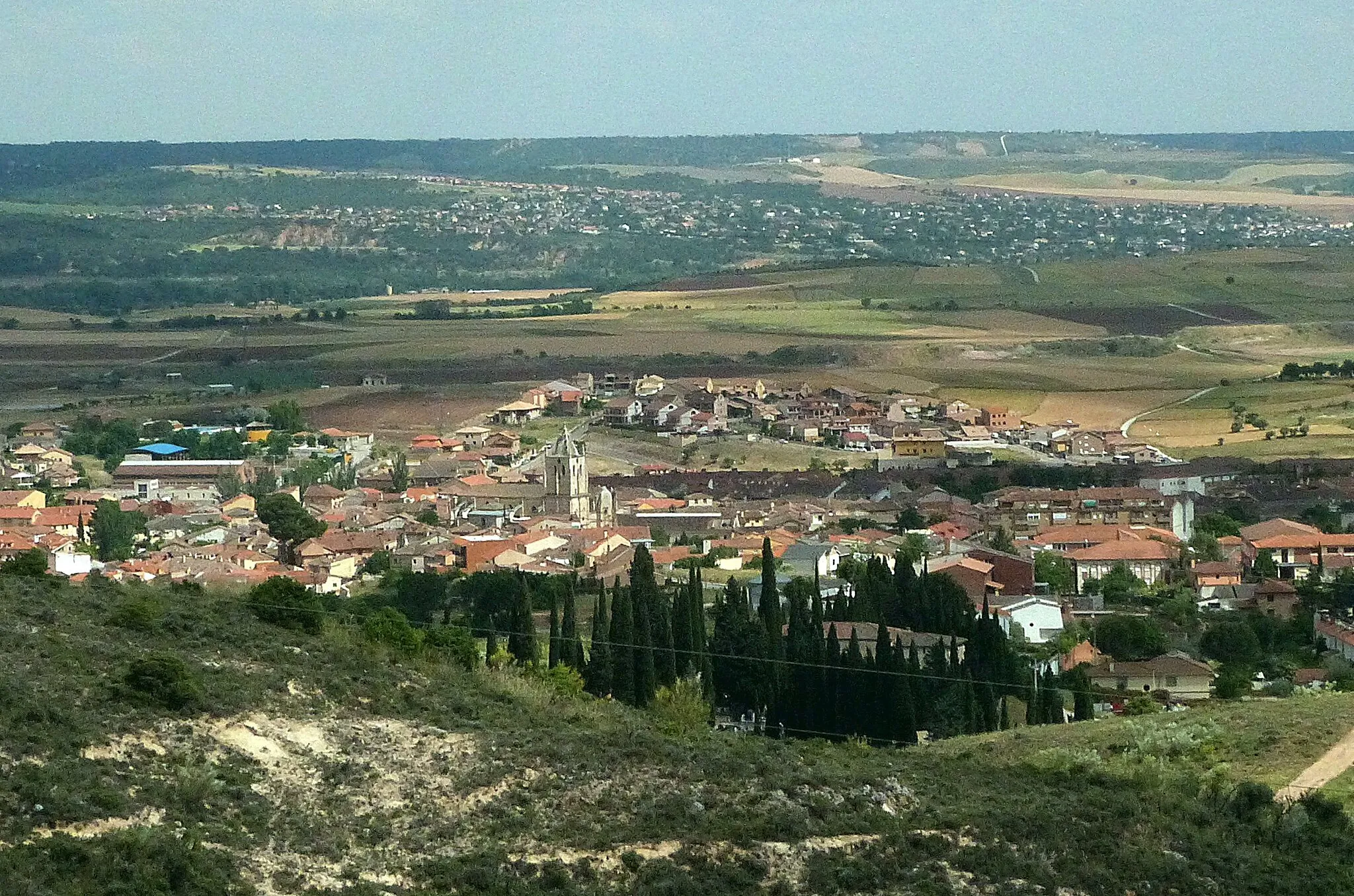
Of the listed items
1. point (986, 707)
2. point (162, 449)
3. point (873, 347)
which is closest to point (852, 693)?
point (986, 707)

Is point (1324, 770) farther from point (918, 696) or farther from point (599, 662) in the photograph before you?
point (599, 662)

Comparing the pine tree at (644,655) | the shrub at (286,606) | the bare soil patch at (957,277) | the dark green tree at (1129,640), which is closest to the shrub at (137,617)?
the shrub at (286,606)

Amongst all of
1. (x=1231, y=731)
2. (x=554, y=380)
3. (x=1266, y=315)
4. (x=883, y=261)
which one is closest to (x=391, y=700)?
(x=1231, y=731)

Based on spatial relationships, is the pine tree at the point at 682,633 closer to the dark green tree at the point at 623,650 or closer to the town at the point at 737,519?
the dark green tree at the point at 623,650

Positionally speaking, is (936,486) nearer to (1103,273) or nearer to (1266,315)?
(1266,315)

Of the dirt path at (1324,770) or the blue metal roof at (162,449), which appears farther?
the blue metal roof at (162,449)
